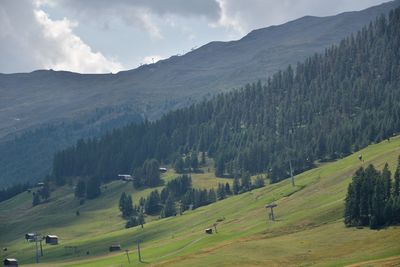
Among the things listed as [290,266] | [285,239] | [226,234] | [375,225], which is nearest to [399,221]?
[375,225]

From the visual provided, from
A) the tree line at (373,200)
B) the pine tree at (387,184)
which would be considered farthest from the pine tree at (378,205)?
the pine tree at (387,184)

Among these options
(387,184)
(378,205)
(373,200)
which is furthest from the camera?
(387,184)

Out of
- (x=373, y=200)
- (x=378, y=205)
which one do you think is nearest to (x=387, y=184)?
(x=373, y=200)

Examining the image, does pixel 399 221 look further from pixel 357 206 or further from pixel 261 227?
pixel 261 227

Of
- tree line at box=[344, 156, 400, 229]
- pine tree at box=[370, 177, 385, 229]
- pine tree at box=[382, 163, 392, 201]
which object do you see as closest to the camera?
tree line at box=[344, 156, 400, 229]

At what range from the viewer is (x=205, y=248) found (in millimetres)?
154250

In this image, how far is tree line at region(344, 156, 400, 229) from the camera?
143375 mm

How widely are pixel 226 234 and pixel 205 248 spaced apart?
20.8 m

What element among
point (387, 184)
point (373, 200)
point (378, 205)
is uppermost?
point (387, 184)

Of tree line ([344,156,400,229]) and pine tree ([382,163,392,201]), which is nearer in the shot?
tree line ([344,156,400,229])

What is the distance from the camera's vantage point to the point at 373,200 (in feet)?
488

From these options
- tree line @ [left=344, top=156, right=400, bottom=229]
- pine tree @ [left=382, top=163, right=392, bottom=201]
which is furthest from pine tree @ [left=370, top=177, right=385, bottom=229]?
pine tree @ [left=382, top=163, right=392, bottom=201]

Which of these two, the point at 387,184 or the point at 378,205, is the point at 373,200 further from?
the point at 387,184

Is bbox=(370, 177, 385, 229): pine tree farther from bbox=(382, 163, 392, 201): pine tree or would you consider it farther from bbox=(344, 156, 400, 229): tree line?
bbox=(382, 163, 392, 201): pine tree
